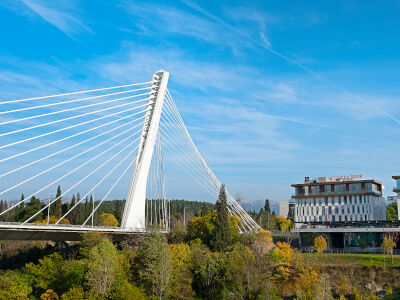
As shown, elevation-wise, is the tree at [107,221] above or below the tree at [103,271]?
above

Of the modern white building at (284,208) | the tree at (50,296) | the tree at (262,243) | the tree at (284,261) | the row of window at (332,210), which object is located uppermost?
the modern white building at (284,208)

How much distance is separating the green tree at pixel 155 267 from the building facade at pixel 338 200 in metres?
57.8

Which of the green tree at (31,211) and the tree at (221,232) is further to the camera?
the green tree at (31,211)

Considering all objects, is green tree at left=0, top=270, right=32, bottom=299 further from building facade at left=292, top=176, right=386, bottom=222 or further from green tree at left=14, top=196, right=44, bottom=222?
building facade at left=292, top=176, right=386, bottom=222

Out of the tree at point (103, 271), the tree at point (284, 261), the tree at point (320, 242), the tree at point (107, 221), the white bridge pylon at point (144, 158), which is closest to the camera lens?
the tree at point (103, 271)

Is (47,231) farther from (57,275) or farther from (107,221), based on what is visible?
(107,221)

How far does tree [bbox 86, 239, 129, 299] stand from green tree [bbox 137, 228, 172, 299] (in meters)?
2.37

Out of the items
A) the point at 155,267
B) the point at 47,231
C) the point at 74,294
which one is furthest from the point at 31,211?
the point at 155,267

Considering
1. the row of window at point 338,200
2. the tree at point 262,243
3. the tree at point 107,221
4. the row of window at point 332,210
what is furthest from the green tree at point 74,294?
the row of window at point 338,200

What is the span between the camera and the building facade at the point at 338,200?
93.1m

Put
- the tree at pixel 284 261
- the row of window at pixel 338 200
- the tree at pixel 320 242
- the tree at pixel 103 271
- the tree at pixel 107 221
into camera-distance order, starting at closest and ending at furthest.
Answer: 1. the tree at pixel 103 271
2. the tree at pixel 284 261
3. the tree at pixel 320 242
4. the row of window at pixel 338 200
5. the tree at pixel 107 221

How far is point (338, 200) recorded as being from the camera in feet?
315

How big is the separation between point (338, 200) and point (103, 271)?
64.6 metres

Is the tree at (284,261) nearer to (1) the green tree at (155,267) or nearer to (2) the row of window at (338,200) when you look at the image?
(1) the green tree at (155,267)
